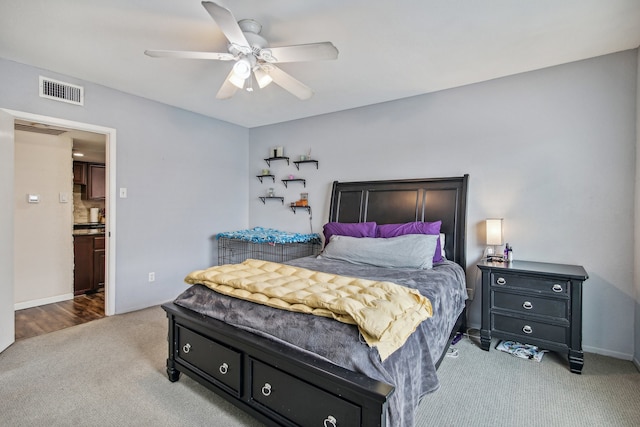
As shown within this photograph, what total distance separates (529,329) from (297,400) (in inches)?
81.7

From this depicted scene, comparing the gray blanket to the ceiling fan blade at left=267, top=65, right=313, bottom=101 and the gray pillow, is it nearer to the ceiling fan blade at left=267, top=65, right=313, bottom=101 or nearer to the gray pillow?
the gray pillow

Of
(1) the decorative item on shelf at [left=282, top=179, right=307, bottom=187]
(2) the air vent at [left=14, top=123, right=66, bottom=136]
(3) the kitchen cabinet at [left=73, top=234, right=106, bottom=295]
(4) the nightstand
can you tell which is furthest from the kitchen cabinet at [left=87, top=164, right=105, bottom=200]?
(4) the nightstand

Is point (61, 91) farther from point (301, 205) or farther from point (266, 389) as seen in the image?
point (266, 389)

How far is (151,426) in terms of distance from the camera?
1.82 meters

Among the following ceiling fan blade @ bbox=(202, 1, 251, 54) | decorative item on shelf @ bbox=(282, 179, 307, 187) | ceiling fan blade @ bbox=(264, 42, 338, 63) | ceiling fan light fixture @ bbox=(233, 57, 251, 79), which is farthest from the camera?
decorative item on shelf @ bbox=(282, 179, 307, 187)

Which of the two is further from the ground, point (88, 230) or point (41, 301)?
point (88, 230)

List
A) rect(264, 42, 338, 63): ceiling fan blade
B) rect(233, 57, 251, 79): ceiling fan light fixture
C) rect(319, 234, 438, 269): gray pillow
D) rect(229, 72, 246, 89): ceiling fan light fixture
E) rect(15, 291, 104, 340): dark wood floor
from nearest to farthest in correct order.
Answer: rect(264, 42, 338, 63): ceiling fan blade → rect(233, 57, 251, 79): ceiling fan light fixture → rect(229, 72, 246, 89): ceiling fan light fixture → rect(319, 234, 438, 269): gray pillow → rect(15, 291, 104, 340): dark wood floor

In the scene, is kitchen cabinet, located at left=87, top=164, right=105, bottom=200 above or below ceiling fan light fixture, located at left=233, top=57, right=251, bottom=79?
below

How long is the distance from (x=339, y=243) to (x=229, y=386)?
1.71m

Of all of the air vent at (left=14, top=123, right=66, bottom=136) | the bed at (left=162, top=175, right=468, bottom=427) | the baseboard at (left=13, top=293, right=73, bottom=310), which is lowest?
the baseboard at (left=13, top=293, right=73, bottom=310)

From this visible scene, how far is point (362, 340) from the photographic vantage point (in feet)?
4.78

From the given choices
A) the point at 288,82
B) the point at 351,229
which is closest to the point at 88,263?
the point at 351,229

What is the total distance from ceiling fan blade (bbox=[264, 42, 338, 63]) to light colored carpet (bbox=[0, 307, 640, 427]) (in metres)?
2.27

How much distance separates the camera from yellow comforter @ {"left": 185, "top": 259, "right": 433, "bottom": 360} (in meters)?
1.47
